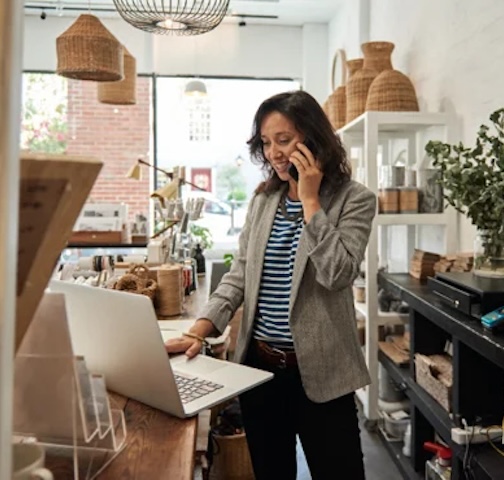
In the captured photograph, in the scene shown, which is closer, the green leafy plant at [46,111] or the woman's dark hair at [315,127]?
the woman's dark hair at [315,127]

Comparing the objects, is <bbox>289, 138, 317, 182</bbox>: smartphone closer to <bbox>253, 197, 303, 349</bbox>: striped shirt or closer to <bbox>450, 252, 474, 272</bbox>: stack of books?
<bbox>253, 197, 303, 349</bbox>: striped shirt

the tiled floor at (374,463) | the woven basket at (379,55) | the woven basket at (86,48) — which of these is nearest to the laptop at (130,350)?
the tiled floor at (374,463)

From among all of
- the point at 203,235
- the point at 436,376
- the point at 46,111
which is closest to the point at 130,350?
Answer: the point at 436,376

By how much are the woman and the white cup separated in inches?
26.2

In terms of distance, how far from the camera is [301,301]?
4.71 ft

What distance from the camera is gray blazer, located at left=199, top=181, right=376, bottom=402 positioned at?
1361 millimetres

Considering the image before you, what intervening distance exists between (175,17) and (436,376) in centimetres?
193

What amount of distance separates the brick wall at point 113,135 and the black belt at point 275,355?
14.4 feet

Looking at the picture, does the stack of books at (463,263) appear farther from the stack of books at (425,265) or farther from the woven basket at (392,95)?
the woven basket at (392,95)

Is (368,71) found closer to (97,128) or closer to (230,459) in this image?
(230,459)

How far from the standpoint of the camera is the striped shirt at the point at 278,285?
148 cm

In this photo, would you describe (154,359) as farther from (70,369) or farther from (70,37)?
(70,37)

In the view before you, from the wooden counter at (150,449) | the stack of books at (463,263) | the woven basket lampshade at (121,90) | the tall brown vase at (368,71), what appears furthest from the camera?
the woven basket lampshade at (121,90)

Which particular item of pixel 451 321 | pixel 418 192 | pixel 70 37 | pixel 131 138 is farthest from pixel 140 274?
pixel 131 138
